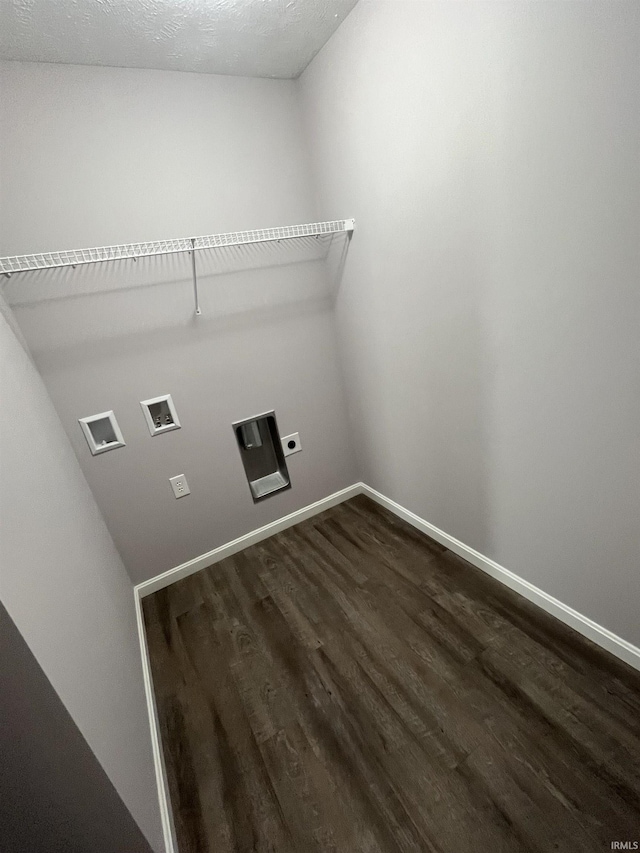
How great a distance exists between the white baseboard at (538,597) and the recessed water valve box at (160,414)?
57.2 inches

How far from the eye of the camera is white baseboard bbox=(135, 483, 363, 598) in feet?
7.45

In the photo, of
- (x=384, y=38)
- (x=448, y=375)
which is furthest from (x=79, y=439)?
(x=384, y=38)

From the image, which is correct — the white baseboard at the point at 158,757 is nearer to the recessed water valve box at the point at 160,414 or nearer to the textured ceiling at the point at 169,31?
the recessed water valve box at the point at 160,414

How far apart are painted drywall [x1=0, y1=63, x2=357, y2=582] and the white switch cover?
3cm

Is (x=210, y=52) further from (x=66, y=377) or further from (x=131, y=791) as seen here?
(x=131, y=791)

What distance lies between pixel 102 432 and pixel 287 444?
3.37 feet

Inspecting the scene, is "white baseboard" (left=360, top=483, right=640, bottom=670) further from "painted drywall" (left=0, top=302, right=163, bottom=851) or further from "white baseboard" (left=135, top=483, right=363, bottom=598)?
"painted drywall" (left=0, top=302, right=163, bottom=851)

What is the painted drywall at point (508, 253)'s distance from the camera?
105 centimetres

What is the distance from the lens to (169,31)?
4.93ft

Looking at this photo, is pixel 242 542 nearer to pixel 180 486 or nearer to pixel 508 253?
pixel 180 486

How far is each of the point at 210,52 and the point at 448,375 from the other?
1.74m

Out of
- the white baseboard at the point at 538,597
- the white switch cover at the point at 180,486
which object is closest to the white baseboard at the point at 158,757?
the white switch cover at the point at 180,486

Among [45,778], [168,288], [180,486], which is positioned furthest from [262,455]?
[45,778]

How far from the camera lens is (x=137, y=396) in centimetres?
200
